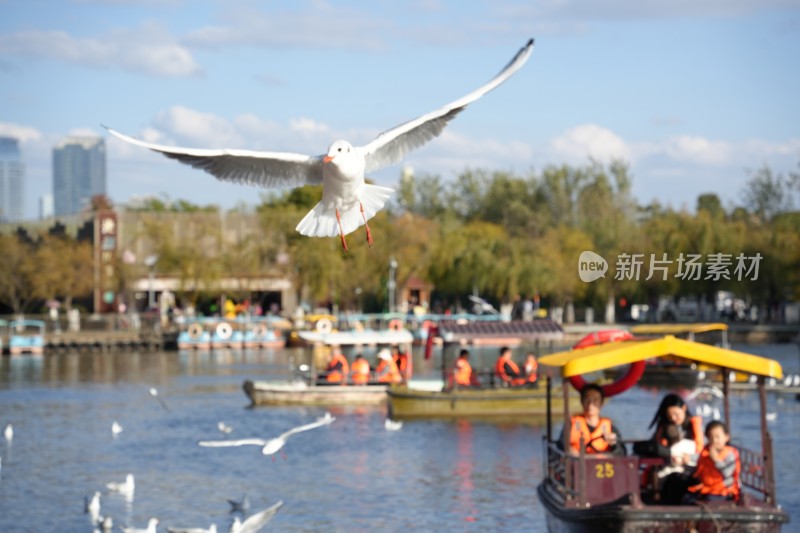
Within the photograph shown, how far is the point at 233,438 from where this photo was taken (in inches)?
1042

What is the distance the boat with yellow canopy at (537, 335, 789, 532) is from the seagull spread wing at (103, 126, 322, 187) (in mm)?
3111

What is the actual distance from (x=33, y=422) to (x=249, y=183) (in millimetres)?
18428

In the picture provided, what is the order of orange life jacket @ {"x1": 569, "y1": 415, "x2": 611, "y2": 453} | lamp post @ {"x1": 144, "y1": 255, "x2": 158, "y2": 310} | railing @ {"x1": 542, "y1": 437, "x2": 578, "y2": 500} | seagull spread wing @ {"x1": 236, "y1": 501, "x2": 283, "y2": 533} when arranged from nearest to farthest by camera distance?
orange life jacket @ {"x1": 569, "y1": 415, "x2": 611, "y2": 453} → railing @ {"x1": 542, "y1": 437, "x2": 578, "y2": 500} → seagull spread wing @ {"x1": 236, "y1": 501, "x2": 283, "y2": 533} → lamp post @ {"x1": 144, "y1": 255, "x2": 158, "y2": 310}

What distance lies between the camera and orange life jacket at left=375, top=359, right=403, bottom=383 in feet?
101

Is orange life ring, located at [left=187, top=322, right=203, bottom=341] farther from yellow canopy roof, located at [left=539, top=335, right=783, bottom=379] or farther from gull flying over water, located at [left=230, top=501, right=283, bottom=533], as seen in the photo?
yellow canopy roof, located at [left=539, top=335, right=783, bottom=379]

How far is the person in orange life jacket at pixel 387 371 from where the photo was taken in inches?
1208

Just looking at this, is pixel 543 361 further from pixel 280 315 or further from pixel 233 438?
pixel 280 315

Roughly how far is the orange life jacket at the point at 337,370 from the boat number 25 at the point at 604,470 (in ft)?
58.6

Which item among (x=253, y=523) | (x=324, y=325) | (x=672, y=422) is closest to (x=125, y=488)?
(x=253, y=523)

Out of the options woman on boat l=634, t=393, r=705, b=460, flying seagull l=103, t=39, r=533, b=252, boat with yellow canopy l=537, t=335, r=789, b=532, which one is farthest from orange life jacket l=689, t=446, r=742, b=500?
flying seagull l=103, t=39, r=533, b=252

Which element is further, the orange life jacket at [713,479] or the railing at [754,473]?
the railing at [754,473]

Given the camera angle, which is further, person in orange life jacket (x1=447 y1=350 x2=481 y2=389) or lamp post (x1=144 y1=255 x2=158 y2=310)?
A: lamp post (x1=144 y1=255 x2=158 y2=310)

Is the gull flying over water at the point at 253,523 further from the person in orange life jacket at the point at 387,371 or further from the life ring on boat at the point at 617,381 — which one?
the person in orange life jacket at the point at 387,371

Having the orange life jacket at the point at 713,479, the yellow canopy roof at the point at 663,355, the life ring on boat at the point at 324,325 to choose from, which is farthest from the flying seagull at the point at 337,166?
the life ring on boat at the point at 324,325
